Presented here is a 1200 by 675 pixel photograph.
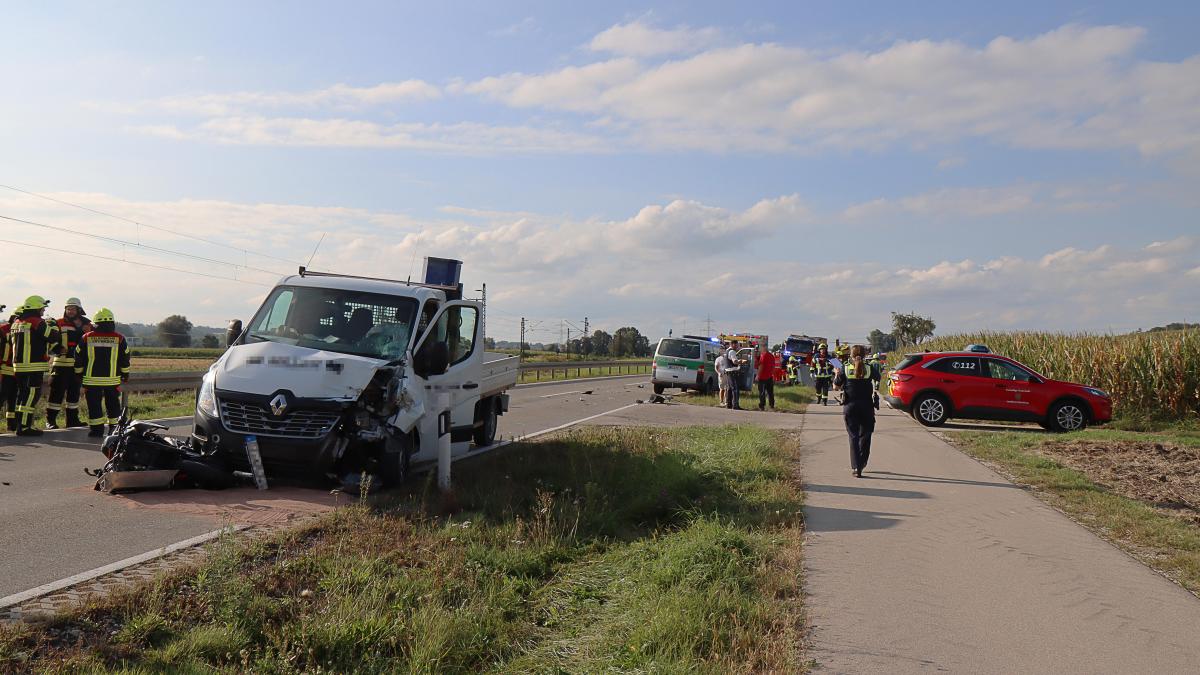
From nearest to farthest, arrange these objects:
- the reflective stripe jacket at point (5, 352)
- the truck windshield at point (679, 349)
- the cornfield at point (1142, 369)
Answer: the reflective stripe jacket at point (5, 352)
the cornfield at point (1142, 369)
the truck windshield at point (679, 349)

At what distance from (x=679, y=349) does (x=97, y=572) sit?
24.6 m

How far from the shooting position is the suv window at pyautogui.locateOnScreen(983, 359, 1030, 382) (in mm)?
21281

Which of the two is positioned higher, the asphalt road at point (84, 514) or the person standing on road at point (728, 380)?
the person standing on road at point (728, 380)

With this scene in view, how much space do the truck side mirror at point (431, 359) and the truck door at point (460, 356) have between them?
0.86 feet

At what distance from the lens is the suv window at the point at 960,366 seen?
70.7ft

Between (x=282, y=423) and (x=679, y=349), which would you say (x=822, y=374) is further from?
(x=282, y=423)

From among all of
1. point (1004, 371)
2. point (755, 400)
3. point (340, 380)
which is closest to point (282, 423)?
point (340, 380)

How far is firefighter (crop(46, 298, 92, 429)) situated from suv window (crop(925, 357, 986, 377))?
17.2 m

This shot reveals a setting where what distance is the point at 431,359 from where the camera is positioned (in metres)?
9.95

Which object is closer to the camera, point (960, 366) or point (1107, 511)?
point (1107, 511)

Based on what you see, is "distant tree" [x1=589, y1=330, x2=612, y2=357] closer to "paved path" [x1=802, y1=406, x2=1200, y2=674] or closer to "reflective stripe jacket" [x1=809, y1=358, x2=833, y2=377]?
"reflective stripe jacket" [x1=809, y1=358, x2=833, y2=377]

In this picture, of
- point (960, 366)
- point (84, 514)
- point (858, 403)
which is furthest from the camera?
point (960, 366)

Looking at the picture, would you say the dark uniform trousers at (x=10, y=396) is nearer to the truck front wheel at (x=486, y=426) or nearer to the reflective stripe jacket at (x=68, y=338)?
the reflective stripe jacket at (x=68, y=338)

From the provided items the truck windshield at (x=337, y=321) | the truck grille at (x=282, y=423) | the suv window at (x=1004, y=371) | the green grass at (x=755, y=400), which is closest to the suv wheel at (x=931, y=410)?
the suv window at (x=1004, y=371)
